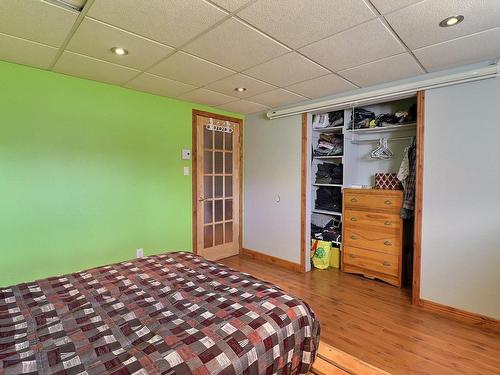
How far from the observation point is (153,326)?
123 centimetres

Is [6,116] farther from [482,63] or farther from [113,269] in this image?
[482,63]

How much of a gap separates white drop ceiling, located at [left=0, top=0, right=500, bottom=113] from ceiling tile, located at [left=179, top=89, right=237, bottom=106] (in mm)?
327

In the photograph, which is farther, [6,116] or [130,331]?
[6,116]

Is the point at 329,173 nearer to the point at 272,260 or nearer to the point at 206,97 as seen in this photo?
the point at 272,260

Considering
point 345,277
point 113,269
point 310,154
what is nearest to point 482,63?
point 310,154

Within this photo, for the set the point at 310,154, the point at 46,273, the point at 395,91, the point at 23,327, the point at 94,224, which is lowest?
the point at 46,273

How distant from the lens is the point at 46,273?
2584mm

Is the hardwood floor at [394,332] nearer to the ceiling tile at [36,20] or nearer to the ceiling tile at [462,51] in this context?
the ceiling tile at [462,51]

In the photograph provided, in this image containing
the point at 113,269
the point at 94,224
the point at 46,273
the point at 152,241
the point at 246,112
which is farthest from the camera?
the point at 246,112

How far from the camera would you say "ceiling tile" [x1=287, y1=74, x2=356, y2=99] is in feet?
8.87

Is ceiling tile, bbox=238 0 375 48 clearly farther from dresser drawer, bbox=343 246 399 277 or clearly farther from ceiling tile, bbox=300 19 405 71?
dresser drawer, bbox=343 246 399 277

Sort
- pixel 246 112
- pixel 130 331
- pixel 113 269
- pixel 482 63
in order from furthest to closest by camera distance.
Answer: pixel 246 112, pixel 482 63, pixel 113 269, pixel 130 331

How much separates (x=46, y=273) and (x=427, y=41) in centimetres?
384

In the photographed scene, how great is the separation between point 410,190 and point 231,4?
2.56 meters
